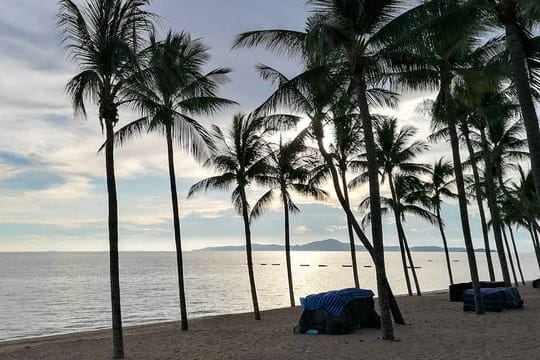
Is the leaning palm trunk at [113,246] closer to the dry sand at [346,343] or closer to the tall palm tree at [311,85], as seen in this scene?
the dry sand at [346,343]

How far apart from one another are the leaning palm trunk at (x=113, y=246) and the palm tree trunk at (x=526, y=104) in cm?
867

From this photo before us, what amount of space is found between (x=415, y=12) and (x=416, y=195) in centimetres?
1837

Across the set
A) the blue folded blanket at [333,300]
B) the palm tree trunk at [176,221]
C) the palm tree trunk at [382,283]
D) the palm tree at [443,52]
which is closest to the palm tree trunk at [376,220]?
the palm tree trunk at [382,283]

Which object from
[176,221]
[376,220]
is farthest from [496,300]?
[176,221]

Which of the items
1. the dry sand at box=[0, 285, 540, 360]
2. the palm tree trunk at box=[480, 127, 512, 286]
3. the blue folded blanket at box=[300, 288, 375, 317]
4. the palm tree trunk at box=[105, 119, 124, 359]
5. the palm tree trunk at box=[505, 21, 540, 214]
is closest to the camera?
the palm tree trunk at box=[505, 21, 540, 214]

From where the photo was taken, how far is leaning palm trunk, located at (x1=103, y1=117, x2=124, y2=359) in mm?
10250

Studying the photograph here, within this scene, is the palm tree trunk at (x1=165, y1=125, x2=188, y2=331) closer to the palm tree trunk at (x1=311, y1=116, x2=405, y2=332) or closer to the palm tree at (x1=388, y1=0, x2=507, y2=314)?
the palm tree trunk at (x1=311, y1=116, x2=405, y2=332)

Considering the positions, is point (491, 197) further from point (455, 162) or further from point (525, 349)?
point (525, 349)

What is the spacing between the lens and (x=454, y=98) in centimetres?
1591

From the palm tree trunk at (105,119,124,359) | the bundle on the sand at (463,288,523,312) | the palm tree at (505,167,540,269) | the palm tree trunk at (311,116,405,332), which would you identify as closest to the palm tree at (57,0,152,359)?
the palm tree trunk at (105,119,124,359)

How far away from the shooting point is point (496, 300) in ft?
52.5

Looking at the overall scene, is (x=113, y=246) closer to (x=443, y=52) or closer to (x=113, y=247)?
(x=113, y=247)

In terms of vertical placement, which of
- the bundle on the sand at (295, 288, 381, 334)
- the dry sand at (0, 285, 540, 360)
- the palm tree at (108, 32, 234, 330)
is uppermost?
the palm tree at (108, 32, 234, 330)

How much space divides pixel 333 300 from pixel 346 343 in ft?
6.66
